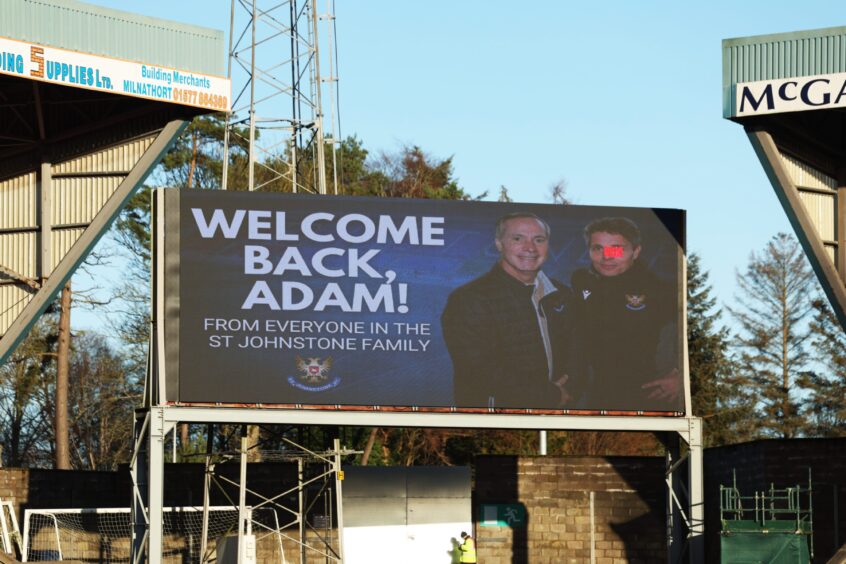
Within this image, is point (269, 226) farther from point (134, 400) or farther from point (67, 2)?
point (134, 400)

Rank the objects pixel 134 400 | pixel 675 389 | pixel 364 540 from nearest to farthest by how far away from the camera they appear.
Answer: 1. pixel 675 389
2. pixel 364 540
3. pixel 134 400

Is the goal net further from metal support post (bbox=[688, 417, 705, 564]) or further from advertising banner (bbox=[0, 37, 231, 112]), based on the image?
advertising banner (bbox=[0, 37, 231, 112])

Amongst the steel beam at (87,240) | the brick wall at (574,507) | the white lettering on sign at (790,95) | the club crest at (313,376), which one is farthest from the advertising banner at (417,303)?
the brick wall at (574,507)

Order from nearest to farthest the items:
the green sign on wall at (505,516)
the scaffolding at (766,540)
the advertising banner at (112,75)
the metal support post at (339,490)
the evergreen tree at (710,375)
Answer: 1. the scaffolding at (766,540)
2. the advertising banner at (112,75)
3. the metal support post at (339,490)
4. the green sign on wall at (505,516)
5. the evergreen tree at (710,375)

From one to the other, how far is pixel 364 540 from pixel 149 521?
7716 millimetres

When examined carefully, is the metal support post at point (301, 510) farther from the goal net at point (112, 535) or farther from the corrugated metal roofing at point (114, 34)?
the corrugated metal roofing at point (114, 34)

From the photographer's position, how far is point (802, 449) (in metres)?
37.0

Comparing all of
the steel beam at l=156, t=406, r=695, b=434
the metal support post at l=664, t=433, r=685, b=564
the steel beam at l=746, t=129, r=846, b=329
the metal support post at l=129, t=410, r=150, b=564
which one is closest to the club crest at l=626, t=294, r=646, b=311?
the steel beam at l=156, t=406, r=695, b=434

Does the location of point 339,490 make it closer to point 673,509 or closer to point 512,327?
point 512,327

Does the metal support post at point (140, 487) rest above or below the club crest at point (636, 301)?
below

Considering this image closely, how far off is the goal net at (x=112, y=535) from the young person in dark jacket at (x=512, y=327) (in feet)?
22.2

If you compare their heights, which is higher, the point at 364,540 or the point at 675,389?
the point at 675,389

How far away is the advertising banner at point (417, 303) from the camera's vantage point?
34250 millimetres

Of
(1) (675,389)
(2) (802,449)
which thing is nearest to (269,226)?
(1) (675,389)
